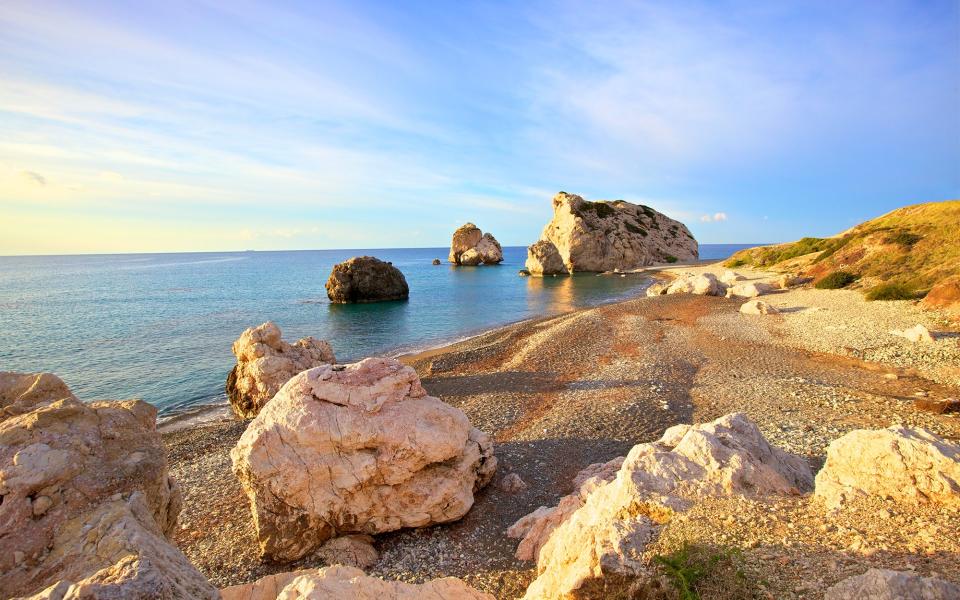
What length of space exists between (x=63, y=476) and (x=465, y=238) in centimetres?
13676

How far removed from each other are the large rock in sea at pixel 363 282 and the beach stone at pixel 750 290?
4163 cm

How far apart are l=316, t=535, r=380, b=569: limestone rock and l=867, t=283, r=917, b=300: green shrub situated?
37350 millimetres

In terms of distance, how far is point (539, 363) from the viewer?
2464 centimetres

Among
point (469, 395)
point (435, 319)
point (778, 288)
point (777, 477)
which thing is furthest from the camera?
point (435, 319)

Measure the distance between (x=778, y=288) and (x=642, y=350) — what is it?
1125 inches

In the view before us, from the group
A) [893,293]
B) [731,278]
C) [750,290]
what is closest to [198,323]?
[750,290]

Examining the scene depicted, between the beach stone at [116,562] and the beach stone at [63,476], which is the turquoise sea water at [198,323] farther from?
the beach stone at [116,562]

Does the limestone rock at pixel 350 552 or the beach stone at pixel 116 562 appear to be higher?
the beach stone at pixel 116 562

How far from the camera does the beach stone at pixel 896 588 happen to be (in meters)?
3.96

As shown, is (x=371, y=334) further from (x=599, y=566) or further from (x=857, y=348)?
(x=599, y=566)

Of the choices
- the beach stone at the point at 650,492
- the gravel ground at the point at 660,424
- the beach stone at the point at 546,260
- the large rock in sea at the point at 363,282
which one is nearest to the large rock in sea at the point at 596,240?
the beach stone at the point at 546,260

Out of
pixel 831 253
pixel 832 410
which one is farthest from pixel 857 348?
pixel 831 253

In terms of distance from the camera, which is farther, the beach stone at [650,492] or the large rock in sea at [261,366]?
the large rock in sea at [261,366]

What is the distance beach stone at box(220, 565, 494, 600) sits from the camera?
5395 millimetres
